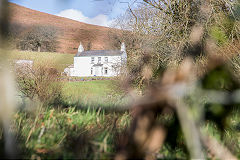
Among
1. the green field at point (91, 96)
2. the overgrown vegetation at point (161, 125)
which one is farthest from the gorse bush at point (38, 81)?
the overgrown vegetation at point (161, 125)

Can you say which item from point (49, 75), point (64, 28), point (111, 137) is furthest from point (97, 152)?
point (49, 75)

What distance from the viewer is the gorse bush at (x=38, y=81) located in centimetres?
407

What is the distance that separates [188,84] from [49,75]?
4.38 meters

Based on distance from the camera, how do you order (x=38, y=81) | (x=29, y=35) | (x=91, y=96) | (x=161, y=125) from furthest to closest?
(x=38, y=81), (x=91, y=96), (x=29, y=35), (x=161, y=125)

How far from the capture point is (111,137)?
0.87 m

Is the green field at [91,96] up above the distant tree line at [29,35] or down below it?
below

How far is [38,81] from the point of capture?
4.18 m

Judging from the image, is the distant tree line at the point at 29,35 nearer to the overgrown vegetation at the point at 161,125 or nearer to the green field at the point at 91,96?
the overgrown vegetation at the point at 161,125

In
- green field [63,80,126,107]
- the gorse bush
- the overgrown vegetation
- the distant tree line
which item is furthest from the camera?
the gorse bush

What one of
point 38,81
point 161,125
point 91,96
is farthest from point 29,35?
point 38,81

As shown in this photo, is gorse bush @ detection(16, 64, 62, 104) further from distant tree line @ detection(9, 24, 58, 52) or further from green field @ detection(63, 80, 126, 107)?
distant tree line @ detection(9, 24, 58, 52)

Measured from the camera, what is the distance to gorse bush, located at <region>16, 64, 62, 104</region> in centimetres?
407

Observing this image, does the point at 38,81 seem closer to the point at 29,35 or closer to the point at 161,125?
the point at 29,35

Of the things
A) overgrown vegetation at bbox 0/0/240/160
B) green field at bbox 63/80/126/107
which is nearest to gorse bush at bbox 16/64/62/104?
green field at bbox 63/80/126/107
